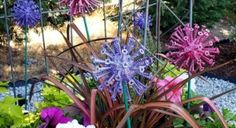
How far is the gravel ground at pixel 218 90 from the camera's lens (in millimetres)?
4598

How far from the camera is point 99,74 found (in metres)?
1.39

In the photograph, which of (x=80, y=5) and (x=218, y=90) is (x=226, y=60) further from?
(x=80, y=5)

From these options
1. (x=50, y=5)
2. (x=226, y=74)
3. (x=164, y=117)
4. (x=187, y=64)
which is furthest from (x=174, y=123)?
(x=50, y=5)

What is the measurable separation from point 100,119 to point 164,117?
272 millimetres

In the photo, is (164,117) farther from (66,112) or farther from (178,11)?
(178,11)

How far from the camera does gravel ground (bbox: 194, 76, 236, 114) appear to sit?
4598 mm

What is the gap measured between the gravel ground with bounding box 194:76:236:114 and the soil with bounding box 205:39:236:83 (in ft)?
0.53

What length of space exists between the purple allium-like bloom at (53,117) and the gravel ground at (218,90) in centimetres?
285

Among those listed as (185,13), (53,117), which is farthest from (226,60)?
(53,117)

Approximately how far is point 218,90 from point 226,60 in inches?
39.9

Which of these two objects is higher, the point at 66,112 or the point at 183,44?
the point at 183,44

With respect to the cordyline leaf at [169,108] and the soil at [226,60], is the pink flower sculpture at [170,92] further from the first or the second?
the soil at [226,60]

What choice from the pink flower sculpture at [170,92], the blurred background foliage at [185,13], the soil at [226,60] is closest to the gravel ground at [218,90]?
the soil at [226,60]

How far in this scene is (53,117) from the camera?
1.86 meters
